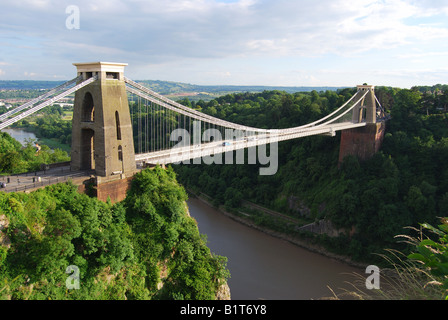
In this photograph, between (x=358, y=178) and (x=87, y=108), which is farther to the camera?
(x=358, y=178)

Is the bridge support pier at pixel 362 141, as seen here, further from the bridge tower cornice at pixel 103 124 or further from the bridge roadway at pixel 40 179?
the bridge roadway at pixel 40 179

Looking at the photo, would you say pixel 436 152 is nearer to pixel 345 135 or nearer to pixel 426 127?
pixel 426 127

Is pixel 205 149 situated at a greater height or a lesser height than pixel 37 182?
greater

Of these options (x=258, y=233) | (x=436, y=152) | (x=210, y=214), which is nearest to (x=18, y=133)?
(x=210, y=214)

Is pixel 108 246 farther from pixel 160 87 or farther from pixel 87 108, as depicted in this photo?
pixel 160 87

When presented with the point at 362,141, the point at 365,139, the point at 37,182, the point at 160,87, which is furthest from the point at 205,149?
the point at 160,87

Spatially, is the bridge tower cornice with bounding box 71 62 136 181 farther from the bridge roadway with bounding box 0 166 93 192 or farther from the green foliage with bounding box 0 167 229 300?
the green foliage with bounding box 0 167 229 300

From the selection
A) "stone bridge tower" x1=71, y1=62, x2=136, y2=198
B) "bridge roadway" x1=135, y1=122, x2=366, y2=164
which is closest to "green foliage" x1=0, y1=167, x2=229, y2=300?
"stone bridge tower" x1=71, y1=62, x2=136, y2=198
